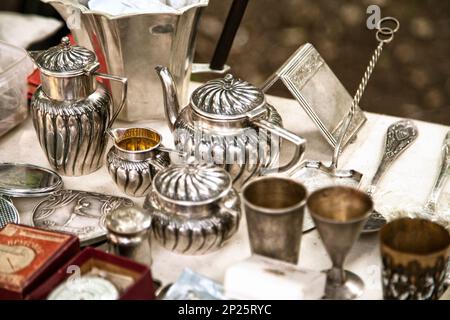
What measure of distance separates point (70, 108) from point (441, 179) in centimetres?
61

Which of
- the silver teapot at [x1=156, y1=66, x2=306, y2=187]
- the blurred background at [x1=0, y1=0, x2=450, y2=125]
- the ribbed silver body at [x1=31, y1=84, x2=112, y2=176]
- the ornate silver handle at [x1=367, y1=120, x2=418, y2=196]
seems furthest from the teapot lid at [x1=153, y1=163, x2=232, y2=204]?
the blurred background at [x1=0, y1=0, x2=450, y2=125]

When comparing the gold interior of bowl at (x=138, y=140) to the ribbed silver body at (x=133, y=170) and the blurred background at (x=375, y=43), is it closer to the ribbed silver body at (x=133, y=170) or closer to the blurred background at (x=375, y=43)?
the ribbed silver body at (x=133, y=170)

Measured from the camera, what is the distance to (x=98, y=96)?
1123mm

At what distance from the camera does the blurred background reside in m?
2.40

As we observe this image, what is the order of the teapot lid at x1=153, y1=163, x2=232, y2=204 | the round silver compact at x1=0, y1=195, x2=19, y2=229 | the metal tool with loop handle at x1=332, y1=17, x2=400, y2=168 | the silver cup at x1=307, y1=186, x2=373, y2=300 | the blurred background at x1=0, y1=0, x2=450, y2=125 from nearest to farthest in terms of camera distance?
the silver cup at x1=307, y1=186, x2=373, y2=300 → the teapot lid at x1=153, y1=163, x2=232, y2=204 → the round silver compact at x1=0, y1=195, x2=19, y2=229 → the metal tool with loop handle at x1=332, y1=17, x2=400, y2=168 → the blurred background at x1=0, y1=0, x2=450, y2=125

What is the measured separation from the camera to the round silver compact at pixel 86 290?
81 cm

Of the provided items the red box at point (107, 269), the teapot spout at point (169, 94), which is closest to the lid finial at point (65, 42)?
the teapot spout at point (169, 94)

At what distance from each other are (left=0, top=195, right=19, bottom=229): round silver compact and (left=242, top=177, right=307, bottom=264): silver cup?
0.37 m

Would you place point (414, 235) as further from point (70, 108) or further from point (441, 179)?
point (70, 108)

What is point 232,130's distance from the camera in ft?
3.44

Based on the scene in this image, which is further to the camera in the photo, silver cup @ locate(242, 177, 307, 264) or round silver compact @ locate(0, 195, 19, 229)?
round silver compact @ locate(0, 195, 19, 229)

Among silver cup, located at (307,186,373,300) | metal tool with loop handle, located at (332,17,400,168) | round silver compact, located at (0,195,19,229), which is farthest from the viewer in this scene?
metal tool with loop handle, located at (332,17,400,168)

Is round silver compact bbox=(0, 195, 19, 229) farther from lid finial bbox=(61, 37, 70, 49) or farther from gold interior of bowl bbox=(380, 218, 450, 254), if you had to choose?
gold interior of bowl bbox=(380, 218, 450, 254)

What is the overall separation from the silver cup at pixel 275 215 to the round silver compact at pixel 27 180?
383 millimetres
